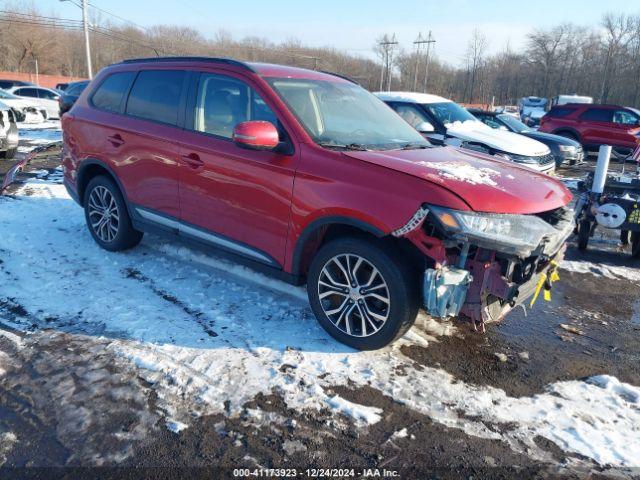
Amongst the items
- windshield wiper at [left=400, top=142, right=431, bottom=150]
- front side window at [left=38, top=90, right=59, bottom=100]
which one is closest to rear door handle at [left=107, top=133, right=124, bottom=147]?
windshield wiper at [left=400, top=142, right=431, bottom=150]

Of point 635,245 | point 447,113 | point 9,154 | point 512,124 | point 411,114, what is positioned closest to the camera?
point 635,245

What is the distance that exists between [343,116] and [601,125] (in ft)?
56.2

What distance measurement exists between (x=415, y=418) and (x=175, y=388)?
143cm

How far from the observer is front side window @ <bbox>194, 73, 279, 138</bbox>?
393 centimetres

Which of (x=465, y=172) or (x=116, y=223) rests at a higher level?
(x=465, y=172)

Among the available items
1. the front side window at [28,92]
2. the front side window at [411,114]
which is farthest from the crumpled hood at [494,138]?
the front side window at [28,92]

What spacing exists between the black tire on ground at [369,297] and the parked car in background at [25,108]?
1899cm

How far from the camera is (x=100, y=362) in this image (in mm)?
3250

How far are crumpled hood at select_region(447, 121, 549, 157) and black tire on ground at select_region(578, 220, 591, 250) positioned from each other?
2.90 metres

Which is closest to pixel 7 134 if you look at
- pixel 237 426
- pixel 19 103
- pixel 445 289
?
pixel 19 103

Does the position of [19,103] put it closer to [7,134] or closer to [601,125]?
[7,134]

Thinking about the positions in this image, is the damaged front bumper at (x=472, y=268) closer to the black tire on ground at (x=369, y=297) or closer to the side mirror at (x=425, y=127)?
the black tire on ground at (x=369, y=297)

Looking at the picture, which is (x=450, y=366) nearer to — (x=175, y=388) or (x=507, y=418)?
(x=507, y=418)

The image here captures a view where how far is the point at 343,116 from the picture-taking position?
418 cm
